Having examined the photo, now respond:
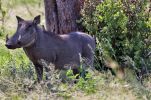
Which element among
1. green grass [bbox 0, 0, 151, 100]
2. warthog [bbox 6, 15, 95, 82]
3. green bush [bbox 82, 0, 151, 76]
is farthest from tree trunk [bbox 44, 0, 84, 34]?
green grass [bbox 0, 0, 151, 100]

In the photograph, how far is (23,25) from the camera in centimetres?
969

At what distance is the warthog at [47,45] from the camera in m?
9.62

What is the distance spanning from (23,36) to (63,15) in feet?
9.53

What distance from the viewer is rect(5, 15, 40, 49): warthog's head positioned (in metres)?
9.40

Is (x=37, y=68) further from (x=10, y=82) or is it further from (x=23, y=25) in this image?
(x=10, y=82)

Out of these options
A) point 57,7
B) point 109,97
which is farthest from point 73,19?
point 109,97

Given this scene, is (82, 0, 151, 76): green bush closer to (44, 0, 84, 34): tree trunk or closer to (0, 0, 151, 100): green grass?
(44, 0, 84, 34): tree trunk

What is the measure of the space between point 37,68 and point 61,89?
183 cm

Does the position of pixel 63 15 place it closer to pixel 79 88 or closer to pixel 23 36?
Result: pixel 23 36

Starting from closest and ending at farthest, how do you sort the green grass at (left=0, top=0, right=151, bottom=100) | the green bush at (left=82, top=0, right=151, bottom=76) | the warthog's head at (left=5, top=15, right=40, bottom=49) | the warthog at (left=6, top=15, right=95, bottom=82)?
the green grass at (left=0, top=0, right=151, bottom=100) < the warthog's head at (left=5, top=15, right=40, bottom=49) < the warthog at (left=6, top=15, right=95, bottom=82) < the green bush at (left=82, top=0, right=151, bottom=76)

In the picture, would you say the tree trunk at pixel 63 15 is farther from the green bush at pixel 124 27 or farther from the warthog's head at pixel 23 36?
the warthog's head at pixel 23 36

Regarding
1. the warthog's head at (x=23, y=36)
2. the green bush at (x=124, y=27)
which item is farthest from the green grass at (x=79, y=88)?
the green bush at (x=124, y=27)

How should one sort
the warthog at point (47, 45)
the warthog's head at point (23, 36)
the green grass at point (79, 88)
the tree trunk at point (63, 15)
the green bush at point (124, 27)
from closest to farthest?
the green grass at point (79, 88), the warthog's head at point (23, 36), the warthog at point (47, 45), the green bush at point (124, 27), the tree trunk at point (63, 15)

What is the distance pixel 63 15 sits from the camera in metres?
12.4
